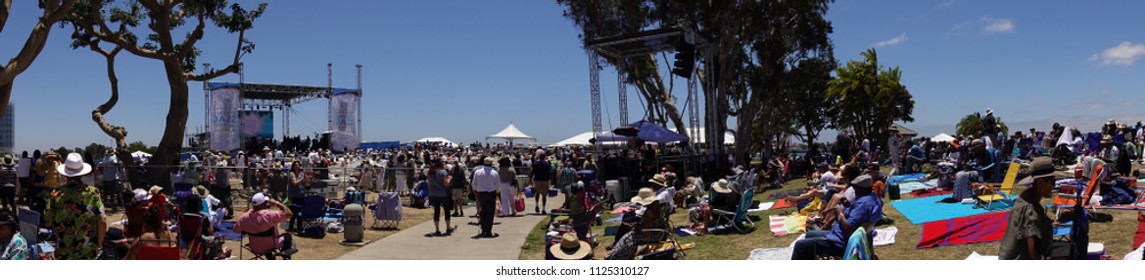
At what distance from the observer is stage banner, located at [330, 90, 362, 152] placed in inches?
1808

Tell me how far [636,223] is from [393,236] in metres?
4.43

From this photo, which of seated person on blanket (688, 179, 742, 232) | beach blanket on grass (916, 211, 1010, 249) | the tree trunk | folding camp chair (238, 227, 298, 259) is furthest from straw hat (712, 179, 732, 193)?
the tree trunk

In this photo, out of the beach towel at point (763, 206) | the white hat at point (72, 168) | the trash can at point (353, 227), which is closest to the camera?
the white hat at point (72, 168)

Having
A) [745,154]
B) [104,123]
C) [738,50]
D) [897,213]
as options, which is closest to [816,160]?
[745,154]

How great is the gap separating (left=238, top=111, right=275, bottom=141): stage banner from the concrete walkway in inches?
1437

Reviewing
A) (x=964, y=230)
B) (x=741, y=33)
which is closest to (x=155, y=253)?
(x=964, y=230)

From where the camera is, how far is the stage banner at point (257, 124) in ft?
151

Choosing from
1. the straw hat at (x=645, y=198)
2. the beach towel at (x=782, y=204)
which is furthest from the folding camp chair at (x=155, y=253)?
the beach towel at (x=782, y=204)

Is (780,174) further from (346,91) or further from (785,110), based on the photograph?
(346,91)

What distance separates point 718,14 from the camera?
84.2ft

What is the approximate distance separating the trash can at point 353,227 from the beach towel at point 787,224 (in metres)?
5.51

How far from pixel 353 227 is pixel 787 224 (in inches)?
231

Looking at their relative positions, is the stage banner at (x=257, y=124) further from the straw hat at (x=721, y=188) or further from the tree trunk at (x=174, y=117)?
the straw hat at (x=721, y=188)

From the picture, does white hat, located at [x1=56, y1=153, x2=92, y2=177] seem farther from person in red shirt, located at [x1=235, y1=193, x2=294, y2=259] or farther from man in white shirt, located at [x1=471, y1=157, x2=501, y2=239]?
man in white shirt, located at [x1=471, y1=157, x2=501, y2=239]
